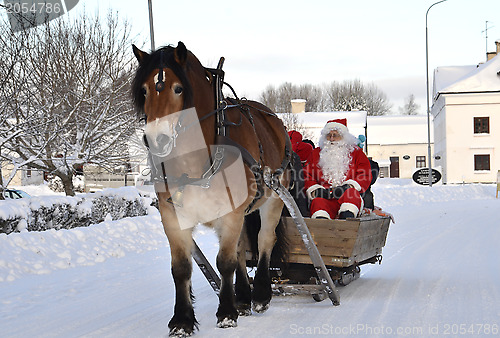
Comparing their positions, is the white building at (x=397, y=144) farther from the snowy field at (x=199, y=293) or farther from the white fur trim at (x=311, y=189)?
the white fur trim at (x=311, y=189)

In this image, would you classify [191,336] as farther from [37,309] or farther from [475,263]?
[475,263]

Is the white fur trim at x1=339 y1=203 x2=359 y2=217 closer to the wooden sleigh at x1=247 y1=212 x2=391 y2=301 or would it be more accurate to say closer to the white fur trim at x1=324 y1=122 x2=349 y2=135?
the wooden sleigh at x1=247 y1=212 x2=391 y2=301

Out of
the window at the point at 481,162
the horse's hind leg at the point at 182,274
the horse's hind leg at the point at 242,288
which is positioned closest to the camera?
the horse's hind leg at the point at 182,274

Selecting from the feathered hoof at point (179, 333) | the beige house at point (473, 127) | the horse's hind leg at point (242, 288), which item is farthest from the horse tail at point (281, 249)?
the beige house at point (473, 127)

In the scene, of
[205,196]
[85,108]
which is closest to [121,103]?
[85,108]

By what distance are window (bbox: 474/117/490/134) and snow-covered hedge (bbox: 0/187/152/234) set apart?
36.6 metres

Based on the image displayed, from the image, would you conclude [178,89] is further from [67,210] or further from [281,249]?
[67,210]

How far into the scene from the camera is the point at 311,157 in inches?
289

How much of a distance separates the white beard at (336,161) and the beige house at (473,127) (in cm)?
4122

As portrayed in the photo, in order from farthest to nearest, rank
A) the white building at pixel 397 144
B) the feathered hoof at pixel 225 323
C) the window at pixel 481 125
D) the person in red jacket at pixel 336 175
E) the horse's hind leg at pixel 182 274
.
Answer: the white building at pixel 397 144
the window at pixel 481 125
the person in red jacket at pixel 336 175
the feathered hoof at pixel 225 323
the horse's hind leg at pixel 182 274

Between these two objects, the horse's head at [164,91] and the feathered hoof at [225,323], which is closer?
the horse's head at [164,91]

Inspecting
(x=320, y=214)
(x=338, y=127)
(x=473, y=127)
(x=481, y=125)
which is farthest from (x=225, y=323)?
(x=481, y=125)

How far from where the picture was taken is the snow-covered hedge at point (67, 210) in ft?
33.7

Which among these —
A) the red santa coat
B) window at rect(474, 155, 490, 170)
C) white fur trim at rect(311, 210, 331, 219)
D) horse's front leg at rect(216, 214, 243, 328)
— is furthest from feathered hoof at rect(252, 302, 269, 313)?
window at rect(474, 155, 490, 170)
